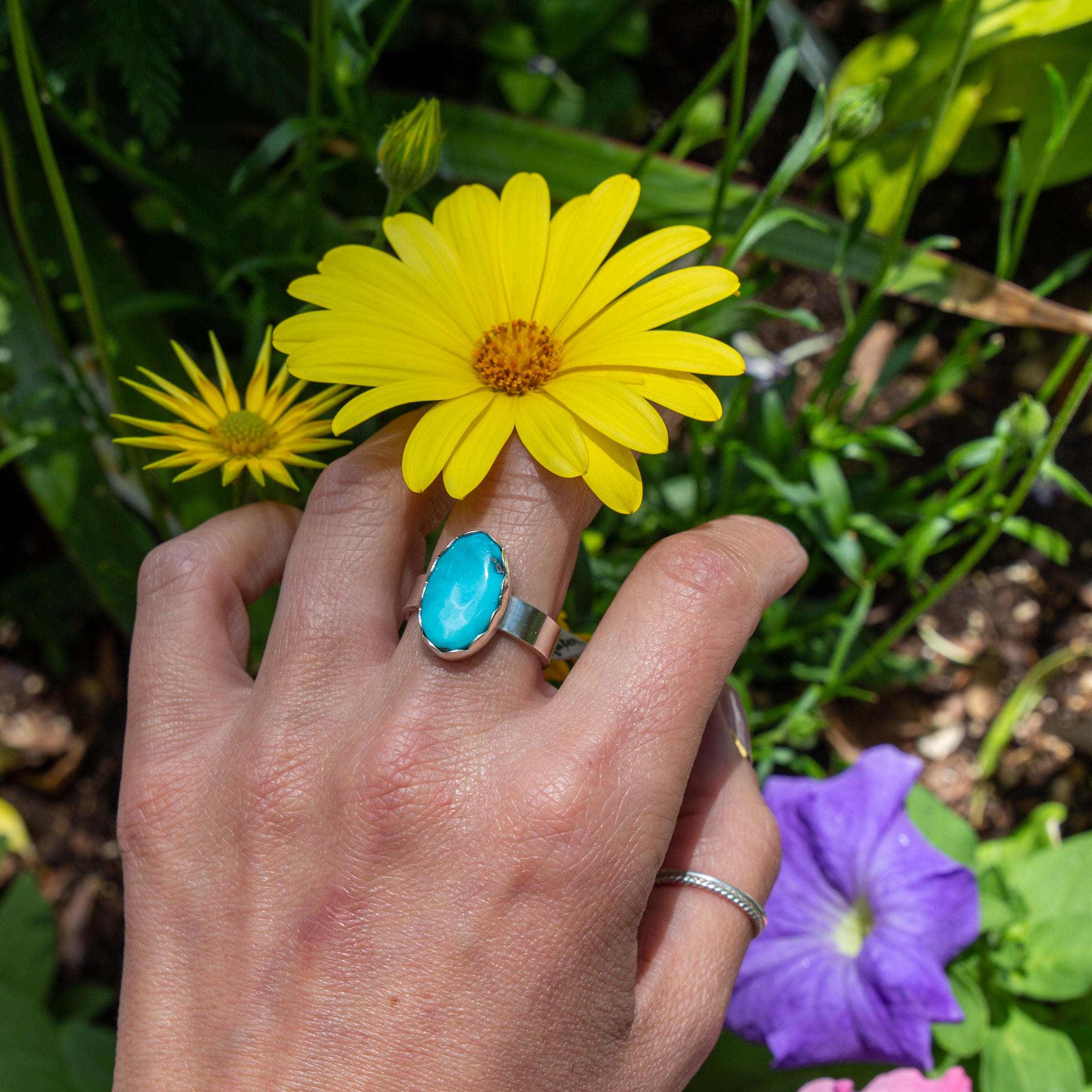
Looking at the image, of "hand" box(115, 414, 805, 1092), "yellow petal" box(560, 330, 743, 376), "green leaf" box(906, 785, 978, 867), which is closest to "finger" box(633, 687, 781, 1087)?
"hand" box(115, 414, 805, 1092)

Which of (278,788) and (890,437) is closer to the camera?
(278,788)

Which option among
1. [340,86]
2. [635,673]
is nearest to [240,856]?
[635,673]

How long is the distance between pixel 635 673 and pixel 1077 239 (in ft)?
4.69

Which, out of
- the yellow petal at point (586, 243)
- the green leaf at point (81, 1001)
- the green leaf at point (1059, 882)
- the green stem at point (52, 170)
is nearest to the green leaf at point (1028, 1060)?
the green leaf at point (1059, 882)

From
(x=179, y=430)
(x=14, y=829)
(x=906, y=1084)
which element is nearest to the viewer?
(x=179, y=430)

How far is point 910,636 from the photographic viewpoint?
5.32ft

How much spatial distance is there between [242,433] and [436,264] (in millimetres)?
224

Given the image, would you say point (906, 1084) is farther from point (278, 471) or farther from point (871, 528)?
point (278, 471)

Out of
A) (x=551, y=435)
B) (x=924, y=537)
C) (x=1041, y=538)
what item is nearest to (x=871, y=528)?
(x=924, y=537)

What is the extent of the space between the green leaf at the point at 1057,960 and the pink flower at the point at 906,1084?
19 cm

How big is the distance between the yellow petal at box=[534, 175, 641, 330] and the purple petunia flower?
0.75m

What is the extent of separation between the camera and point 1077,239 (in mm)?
1607

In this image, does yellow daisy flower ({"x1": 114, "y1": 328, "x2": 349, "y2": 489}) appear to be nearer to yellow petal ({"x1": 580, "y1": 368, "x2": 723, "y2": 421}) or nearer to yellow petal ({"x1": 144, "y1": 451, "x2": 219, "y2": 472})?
yellow petal ({"x1": 144, "y1": 451, "x2": 219, "y2": 472})

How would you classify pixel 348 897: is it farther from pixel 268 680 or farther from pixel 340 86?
pixel 340 86
